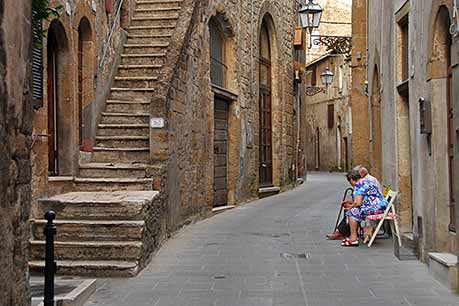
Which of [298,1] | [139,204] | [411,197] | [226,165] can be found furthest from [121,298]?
[298,1]

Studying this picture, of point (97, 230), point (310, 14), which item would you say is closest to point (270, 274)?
point (97, 230)

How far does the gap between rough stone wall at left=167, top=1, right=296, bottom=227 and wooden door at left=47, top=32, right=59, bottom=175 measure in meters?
1.69

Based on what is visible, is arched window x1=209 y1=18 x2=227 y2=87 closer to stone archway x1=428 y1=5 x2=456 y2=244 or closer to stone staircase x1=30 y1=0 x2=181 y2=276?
stone staircase x1=30 y1=0 x2=181 y2=276

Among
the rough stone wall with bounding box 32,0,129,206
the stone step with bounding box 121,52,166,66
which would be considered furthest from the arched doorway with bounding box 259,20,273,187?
the rough stone wall with bounding box 32,0,129,206

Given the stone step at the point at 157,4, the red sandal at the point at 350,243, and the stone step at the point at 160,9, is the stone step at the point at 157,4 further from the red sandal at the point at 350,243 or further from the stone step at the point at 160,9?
the red sandal at the point at 350,243

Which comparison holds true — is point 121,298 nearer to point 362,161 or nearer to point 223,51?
point 223,51

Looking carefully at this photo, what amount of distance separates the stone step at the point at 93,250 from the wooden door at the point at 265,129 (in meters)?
11.0

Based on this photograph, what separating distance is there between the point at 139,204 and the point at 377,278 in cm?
285

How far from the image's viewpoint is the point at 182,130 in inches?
455

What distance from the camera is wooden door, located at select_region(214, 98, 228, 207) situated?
14828mm

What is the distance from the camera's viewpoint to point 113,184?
10.1 meters

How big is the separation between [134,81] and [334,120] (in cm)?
3147

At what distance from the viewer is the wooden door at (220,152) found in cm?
1483

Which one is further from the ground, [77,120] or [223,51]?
[223,51]
